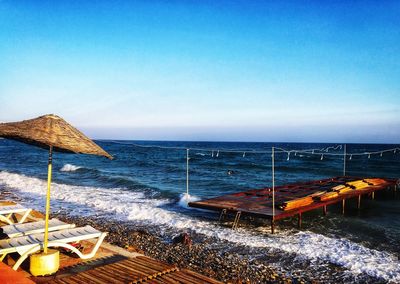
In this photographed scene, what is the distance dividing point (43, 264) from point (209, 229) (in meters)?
6.81

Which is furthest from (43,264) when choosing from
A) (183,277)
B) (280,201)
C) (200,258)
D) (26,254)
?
(280,201)

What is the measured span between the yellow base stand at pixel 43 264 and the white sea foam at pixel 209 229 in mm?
5872

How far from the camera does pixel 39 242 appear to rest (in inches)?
229

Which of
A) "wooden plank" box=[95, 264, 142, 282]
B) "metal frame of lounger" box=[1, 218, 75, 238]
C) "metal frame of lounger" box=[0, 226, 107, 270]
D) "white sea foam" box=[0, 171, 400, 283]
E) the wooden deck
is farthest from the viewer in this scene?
"white sea foam" box=[0, 171, 400, 283]

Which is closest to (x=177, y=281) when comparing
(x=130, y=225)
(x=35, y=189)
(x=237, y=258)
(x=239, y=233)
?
(x=237, y=258)

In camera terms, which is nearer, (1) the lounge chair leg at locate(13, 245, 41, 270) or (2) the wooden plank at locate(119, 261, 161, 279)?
(2) the wooden plank at locate(119, 261, 161, 279)

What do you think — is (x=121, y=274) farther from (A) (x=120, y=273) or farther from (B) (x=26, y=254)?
(B) (x=26, y=254)

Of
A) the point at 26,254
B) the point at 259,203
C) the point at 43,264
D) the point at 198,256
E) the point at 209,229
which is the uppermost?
the point at 26,254

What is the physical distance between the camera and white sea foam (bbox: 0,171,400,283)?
339 inches

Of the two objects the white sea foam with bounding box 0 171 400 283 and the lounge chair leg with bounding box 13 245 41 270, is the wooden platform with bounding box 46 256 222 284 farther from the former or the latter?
the white sea foam with bounding box 0 171 400 283

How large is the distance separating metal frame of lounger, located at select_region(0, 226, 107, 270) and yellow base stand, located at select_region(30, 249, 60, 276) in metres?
0.19

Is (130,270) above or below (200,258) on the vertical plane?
above

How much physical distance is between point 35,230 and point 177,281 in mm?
3740

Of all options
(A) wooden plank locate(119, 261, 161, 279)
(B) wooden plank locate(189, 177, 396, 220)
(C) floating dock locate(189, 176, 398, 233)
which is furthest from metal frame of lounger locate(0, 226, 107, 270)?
(B) wooden plank locate(189, 177, 396, 220)
